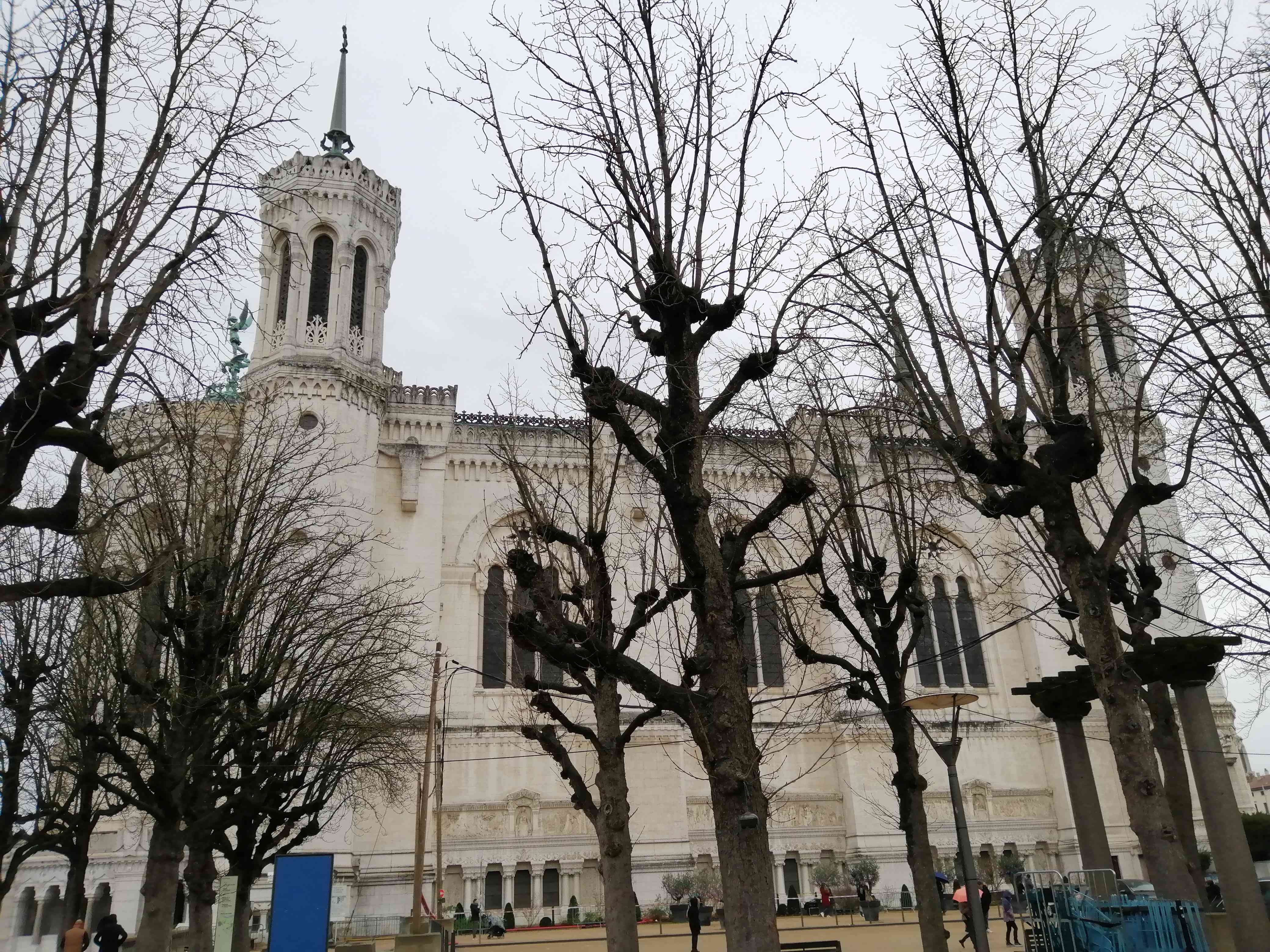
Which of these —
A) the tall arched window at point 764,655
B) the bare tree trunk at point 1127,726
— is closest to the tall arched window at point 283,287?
the tall arched window at point 764,655

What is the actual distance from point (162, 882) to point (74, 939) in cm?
484

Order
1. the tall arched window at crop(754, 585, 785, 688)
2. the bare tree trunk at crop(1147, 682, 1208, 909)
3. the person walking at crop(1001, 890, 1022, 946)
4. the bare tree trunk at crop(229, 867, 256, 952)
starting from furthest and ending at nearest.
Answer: the tall arched window at crop(754, 585, 785, 688) < the person walking at crop(1001, 890, 1022, 946) < the bare tree trunk at crop(229, 867, 256, 952) < the bare tree trunk at crop(1147, 682, 1208, 909)

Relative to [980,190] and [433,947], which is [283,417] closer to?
[433,947]

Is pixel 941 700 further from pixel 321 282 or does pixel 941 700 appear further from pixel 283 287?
pixel 283 287

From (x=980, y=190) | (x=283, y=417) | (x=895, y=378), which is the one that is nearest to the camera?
(x=980, y=190)

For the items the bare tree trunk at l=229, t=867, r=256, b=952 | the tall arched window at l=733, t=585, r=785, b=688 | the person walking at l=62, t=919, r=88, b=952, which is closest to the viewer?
the bare tree trunk at l=229, t=867, r=256, b=952

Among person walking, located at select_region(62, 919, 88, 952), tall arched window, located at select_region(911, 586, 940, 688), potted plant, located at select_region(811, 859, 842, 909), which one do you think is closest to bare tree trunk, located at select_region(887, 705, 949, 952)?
person walking, located at select_region(62, 919, 88, 952)

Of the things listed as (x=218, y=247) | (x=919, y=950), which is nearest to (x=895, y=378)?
(x=218, y=247)

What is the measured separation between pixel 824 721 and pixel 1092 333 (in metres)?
14.5

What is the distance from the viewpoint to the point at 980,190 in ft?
34.3

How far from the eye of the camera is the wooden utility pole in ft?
70.5

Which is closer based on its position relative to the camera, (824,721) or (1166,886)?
(1166,886)

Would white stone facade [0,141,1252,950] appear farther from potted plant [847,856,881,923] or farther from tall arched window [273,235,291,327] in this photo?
potted plant [847,856,881,923]

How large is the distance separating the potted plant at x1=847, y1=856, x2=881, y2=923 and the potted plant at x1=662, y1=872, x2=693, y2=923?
4881 mm
